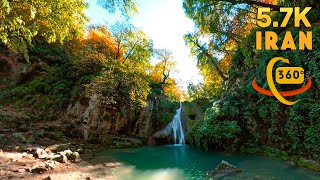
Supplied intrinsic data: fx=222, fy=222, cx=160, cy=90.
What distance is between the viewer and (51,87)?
15344mm

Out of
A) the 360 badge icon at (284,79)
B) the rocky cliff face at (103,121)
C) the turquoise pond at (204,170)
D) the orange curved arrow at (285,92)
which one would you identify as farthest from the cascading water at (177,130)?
the 360 badge icon at (284,79)

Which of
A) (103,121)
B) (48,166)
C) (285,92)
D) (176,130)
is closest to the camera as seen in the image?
(48,166)

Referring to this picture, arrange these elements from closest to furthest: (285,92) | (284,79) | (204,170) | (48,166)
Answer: (48,166), (204,170), (285,92), (284,79)

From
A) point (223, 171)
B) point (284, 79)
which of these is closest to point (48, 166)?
point (223, 171)

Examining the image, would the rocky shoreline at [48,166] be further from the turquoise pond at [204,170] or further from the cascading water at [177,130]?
the cascading water at [177,130]

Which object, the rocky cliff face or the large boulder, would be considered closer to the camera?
the large boulder

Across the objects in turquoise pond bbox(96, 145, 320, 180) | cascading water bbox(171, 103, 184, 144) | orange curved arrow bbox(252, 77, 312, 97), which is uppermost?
orange curved arrow bbox(252, 77, 312, 97)

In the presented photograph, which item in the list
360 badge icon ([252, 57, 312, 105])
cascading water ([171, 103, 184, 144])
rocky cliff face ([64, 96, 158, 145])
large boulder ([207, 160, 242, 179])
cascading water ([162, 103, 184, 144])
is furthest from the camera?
cascading water ([171, 103, 184, 144])

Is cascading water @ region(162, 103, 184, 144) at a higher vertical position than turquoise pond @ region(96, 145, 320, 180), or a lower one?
higher

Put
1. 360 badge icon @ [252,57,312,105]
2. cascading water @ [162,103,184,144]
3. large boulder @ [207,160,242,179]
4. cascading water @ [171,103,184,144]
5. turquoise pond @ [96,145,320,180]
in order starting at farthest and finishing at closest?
1. cascading water @ [171,103,184,144]
2. cascading water @ [162,103,184,144]
3. 360 badge icon @ [252,57,312,105]
4. large boulder @ [207,160,242,179]
5. turquoise pond @ [96,145,320,180]

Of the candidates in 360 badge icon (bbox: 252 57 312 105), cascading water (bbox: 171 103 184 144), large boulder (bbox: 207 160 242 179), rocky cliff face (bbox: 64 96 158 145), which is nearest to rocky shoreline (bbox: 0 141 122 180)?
large boulder (bbox: 207 160 242 179)

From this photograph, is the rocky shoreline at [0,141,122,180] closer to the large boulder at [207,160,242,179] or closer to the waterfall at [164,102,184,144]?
the large boulder at [207,160,242,179]

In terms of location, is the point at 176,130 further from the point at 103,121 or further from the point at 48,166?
the point at 48,166

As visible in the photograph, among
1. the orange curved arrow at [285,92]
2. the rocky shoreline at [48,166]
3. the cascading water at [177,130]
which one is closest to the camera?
the rocky shoreline at [48,166]
